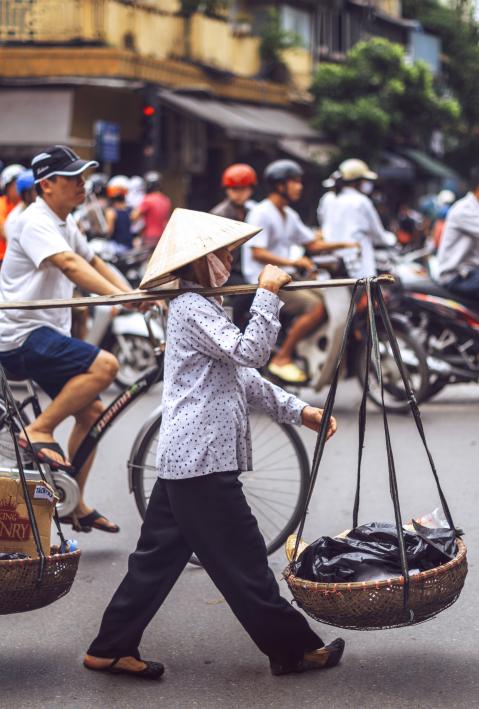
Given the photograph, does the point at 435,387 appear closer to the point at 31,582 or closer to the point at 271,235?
the point at 271,235

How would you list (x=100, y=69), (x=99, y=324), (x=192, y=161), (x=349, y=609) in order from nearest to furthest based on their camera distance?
(x=349, y=609) → (x=99, y=324) → (x=100, y=69) → (x=192, y=161)

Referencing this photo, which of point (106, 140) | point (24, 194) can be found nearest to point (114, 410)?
point (24, 194)

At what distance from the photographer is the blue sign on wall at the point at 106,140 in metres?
Answer: 20.4

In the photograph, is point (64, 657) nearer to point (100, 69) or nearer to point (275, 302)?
point (275, 302)

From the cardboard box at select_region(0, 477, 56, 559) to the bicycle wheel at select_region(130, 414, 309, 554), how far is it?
102 cm

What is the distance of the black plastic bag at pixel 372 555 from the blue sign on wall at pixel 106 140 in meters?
16.8

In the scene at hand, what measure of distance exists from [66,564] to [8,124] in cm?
1745

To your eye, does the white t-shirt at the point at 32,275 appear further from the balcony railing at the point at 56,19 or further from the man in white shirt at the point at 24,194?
the balcony railing at the point at 56,19

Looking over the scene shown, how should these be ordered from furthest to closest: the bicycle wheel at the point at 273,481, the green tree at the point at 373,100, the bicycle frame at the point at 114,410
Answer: the green tree at the point at 373,100
the bicycle frame at the point at 114,410
the bicycle wheel at the point at 273,481

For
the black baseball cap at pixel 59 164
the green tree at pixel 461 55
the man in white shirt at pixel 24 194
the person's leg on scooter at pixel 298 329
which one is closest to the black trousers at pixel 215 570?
the black baseball cap at pixel 59 164

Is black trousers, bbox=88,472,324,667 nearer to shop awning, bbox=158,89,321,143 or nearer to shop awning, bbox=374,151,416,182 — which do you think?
shop awning, bbox=158,89,321,143

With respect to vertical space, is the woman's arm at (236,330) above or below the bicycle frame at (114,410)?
above

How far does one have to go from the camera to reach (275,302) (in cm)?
400

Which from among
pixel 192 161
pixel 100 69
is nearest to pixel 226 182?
pixel 100 69
